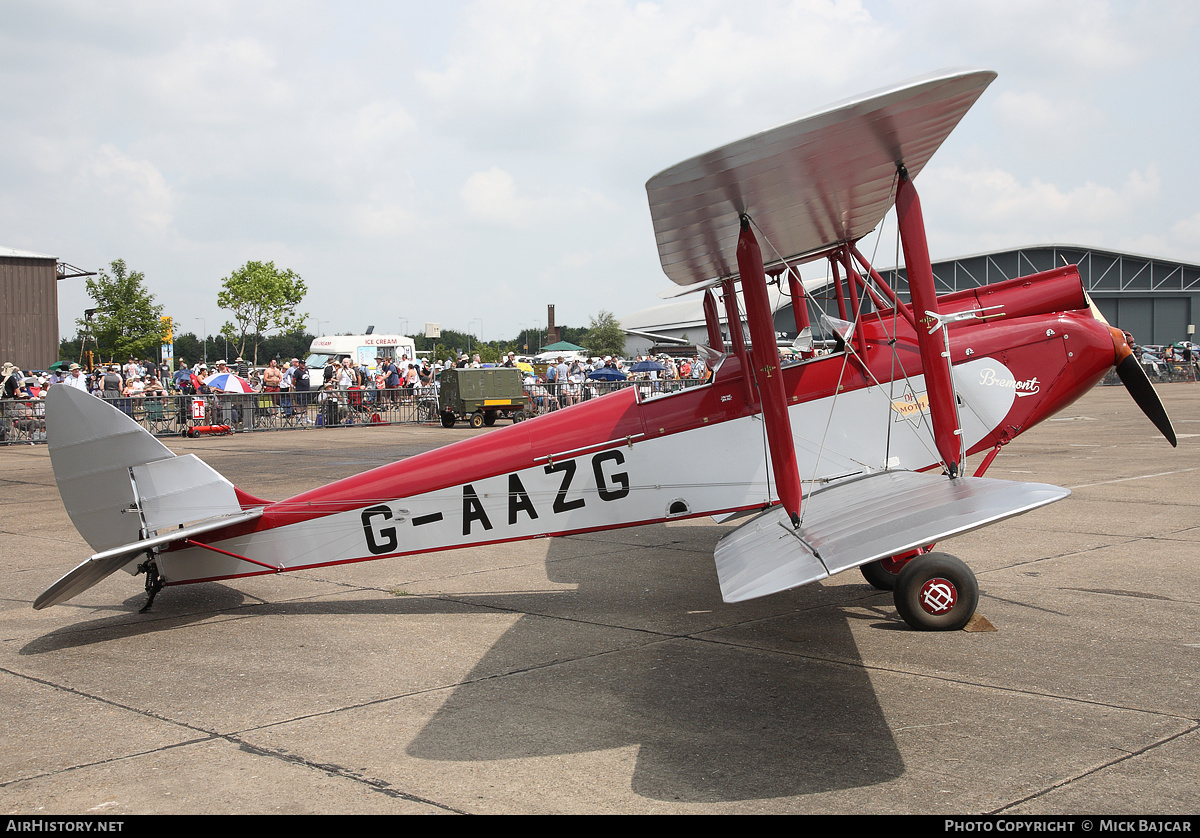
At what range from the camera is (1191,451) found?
15.2 meters

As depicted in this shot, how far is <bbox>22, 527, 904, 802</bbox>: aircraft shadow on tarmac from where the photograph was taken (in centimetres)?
371

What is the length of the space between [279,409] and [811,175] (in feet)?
75.3

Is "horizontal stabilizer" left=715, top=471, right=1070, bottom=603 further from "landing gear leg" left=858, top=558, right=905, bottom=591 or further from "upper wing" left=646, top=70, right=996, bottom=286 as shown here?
"upper wing" left=646, top=70, right=996, bottom=286

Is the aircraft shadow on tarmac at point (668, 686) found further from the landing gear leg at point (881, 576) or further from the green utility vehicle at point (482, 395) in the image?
the green utility vehicle at point (482, 395)

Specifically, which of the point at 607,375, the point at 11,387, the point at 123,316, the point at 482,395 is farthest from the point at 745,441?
the point at 123,316

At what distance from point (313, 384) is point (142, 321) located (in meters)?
25.7

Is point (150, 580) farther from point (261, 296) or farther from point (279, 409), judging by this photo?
point (261, 296)

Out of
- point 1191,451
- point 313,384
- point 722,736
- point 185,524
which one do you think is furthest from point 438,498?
point 313,384

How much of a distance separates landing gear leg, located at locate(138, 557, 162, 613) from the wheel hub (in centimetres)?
509

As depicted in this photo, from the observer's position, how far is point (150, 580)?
6320 millimetres

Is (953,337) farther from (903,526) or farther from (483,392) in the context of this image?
(483,392)

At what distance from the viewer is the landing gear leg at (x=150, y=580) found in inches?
245

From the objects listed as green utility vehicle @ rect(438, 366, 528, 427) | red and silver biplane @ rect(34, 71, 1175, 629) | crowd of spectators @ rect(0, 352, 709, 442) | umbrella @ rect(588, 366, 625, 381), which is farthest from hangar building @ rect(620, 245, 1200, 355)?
red and silver biplane @ rect(34, 71, 1175, 629)

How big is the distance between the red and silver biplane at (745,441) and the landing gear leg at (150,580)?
0.06 feet
